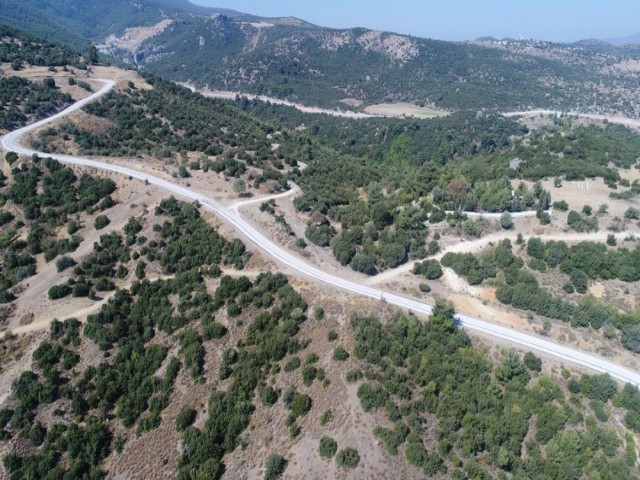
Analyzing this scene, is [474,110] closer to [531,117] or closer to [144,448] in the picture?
[531,117]

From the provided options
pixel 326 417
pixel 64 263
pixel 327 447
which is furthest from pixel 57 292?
pixel 327 447

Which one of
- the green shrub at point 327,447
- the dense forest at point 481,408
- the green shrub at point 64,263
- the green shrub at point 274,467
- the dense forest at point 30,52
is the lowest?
the green shrub at point 274,467

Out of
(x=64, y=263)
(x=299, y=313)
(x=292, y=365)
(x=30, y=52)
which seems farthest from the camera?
(x=30, y=52)

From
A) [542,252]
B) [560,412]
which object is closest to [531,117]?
[542,252]

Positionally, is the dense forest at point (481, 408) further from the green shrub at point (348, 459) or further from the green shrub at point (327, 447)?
the green shrub at point (327, 447)

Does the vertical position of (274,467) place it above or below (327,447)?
below

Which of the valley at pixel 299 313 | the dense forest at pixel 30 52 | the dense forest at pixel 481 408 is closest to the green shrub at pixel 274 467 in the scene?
the valley at pixel 299 313

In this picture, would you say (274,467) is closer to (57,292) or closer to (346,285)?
(346,285)

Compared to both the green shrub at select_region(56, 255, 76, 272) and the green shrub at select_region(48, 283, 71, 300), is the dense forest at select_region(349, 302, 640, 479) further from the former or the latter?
the green shrub at select_region(56, 255, 76, 272)
